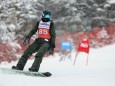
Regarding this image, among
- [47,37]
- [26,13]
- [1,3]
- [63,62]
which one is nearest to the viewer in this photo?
[47,37]

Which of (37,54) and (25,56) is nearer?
(37,54)

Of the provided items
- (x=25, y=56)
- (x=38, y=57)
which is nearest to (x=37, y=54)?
(x=38, y=57)

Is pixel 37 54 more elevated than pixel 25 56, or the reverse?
pixel 37 54

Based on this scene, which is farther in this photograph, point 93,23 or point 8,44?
point 93,23

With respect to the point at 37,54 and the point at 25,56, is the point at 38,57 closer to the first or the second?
the point at 37,54

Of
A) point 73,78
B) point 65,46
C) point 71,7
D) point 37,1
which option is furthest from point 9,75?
point 71,7

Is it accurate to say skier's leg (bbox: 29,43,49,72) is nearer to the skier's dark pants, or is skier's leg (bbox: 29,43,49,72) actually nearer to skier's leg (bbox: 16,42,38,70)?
the skier's dark pants

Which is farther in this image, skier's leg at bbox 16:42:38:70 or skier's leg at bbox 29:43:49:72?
skier's leg at bbox 16:42:38:70

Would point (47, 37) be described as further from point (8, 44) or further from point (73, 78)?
point (8, 44)

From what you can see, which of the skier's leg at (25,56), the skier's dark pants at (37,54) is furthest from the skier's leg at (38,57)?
the skier's leg at (25,56)

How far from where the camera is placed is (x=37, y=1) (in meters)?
21.4

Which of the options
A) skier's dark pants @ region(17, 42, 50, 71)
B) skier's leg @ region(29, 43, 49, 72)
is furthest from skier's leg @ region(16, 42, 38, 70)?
skier's leg @ region(29, 43, 49, 72)

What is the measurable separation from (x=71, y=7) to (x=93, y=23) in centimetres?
169

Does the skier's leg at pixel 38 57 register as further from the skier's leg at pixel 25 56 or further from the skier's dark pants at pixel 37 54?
the skier's leg at pixel 25 56
